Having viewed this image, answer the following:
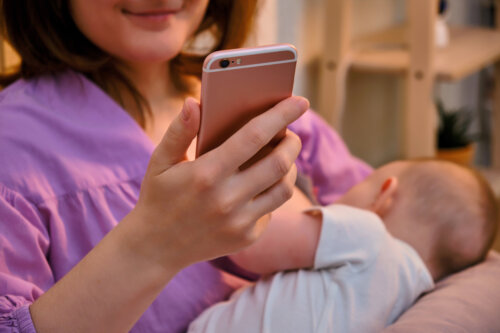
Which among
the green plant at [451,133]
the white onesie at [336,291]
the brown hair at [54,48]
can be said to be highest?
the brown hair at [54,48]

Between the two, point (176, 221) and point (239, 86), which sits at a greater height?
point (239, 86)

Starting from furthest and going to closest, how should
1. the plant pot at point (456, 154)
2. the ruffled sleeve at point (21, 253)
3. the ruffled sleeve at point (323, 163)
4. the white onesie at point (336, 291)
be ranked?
1. the plant pot at point (456, 154)
2. the ruffled sleeve at point (323, 163)
3. the white onesie at point (336, 291)
4. the ruffled sleeve at point (21, 253)

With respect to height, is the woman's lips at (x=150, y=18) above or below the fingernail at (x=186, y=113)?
above

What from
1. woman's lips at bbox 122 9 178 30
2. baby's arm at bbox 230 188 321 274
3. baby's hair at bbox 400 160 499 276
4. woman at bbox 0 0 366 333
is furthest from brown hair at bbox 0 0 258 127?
baby's hair at bbox 400 160 499 276

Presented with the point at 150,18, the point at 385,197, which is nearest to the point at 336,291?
the point at 385,197

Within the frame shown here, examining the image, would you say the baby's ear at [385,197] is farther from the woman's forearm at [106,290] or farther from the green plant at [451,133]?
the green plant at [451,133]

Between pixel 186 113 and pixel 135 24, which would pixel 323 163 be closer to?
pixel 135 24

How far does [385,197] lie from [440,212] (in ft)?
0.28

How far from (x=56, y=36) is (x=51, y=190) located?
222 millimetres

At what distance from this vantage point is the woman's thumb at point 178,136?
0.54 metres

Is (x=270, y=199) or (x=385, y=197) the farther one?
(x=385, y=197)

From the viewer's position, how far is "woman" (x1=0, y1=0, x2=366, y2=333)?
22.2 inches

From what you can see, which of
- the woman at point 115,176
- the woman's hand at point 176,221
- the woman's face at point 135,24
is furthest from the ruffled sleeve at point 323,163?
the woman's hand at point 176,221

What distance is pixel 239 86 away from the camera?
57 centimetres
